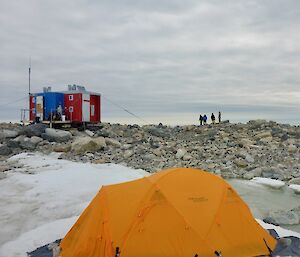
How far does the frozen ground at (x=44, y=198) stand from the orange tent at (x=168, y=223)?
106 centimetres

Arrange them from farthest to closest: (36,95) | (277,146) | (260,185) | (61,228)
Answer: (36,95)
(277,146)
(260,185)
(61,228)

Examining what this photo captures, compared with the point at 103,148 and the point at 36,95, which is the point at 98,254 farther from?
the point at 36,95

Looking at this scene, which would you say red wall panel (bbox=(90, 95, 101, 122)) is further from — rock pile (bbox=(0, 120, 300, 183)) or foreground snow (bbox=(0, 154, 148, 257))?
foreground snow (bbox=(0, 154, 148, 257))

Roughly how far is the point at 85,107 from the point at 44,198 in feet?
63.0

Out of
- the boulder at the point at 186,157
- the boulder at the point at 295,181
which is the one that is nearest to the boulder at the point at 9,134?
the boulder at the point at 186,157

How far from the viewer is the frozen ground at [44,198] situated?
7.08 meters

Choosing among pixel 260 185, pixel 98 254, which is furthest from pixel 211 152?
pixel 98 254

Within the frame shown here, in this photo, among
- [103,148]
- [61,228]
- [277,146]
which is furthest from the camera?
[277,146]

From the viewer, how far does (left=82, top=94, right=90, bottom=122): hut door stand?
28.6m

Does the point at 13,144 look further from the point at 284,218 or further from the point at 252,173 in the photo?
the point at 284,218

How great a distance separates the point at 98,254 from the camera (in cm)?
567

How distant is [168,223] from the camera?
5.84 m

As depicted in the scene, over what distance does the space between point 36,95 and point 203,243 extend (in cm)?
2583

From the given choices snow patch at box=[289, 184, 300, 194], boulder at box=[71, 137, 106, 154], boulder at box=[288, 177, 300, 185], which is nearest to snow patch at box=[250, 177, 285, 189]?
snow patch at box=[289, 184, 300, 194]
